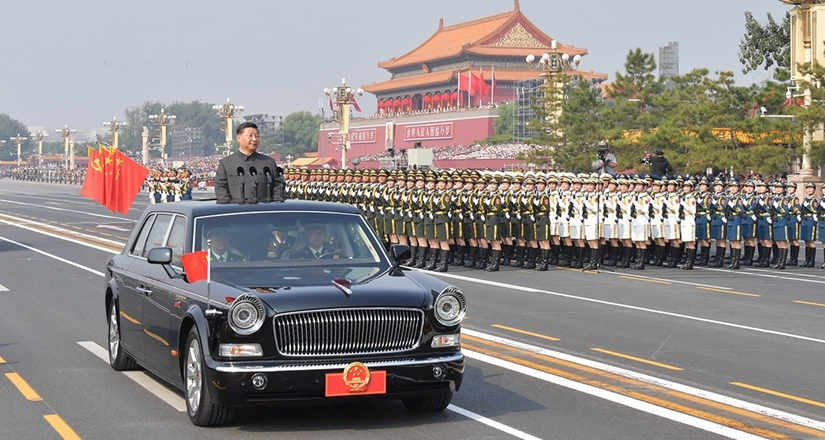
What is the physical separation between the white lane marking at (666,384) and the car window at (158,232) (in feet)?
10.4

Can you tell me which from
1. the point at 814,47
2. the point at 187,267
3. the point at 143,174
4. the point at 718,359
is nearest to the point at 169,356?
the point at 187,267

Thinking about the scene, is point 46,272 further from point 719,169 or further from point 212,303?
point 719,169

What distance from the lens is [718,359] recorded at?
37.7ft

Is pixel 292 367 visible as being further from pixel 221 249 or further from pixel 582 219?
pixel 582 219

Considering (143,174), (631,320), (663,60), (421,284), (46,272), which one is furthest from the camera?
(663,60)

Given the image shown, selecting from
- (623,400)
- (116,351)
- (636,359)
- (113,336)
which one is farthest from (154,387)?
(636,359)

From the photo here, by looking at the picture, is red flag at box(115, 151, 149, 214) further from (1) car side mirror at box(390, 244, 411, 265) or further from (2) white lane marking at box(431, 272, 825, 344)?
(1) car side mirror at box(390, 244, 411, 265)

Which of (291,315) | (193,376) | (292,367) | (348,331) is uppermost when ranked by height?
(291,315)

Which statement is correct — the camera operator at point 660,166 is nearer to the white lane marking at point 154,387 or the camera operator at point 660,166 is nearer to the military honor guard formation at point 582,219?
the military honor guard formation at point 582,219

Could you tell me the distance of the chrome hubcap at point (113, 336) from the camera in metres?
10.6

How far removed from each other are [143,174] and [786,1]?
2448cm

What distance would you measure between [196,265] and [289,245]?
31.2 inches

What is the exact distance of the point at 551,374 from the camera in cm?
1052

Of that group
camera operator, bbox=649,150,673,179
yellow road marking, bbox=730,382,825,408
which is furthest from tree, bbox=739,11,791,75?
yellow road marking, bbox=730,382,825,408
